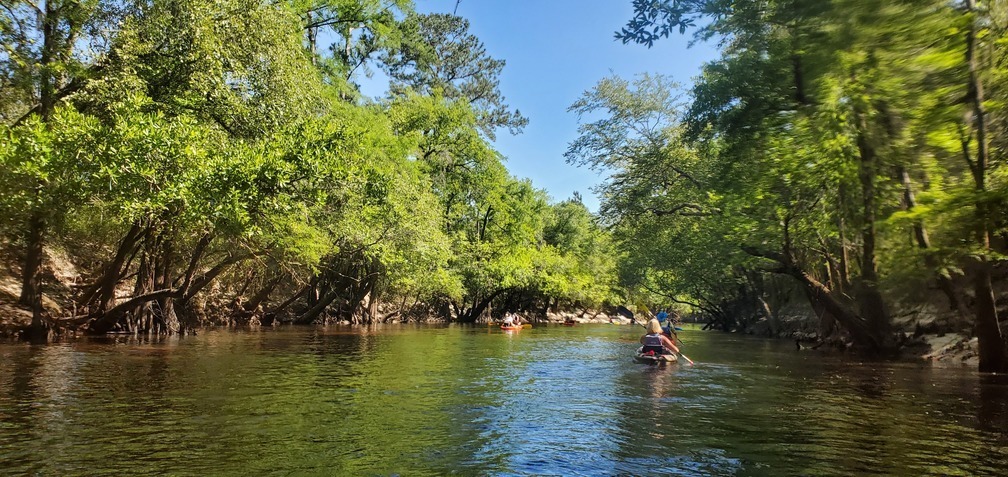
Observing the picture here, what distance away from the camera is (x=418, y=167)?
42.2m

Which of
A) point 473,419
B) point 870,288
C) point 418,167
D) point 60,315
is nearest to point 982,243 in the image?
point 870,288

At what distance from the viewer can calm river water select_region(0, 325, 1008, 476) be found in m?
6.91

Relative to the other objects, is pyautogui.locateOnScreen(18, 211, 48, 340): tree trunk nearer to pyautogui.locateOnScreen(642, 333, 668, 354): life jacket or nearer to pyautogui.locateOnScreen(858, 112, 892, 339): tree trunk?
pyautogui.locateOnScreen(642, 333, 668, 354): life jacket

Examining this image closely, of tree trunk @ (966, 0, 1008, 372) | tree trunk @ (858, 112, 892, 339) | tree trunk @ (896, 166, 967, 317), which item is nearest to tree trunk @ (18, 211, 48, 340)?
tree trunk @ (966, 0, 1008, 372)

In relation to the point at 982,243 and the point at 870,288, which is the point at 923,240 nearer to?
the point at 982,243

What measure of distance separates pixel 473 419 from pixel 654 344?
1033cm

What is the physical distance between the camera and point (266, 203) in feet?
57.3

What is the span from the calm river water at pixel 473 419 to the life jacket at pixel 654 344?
119 centimetres

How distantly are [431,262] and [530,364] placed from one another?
18.6m

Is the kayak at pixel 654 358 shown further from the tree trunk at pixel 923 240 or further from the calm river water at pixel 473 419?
the tree trunk at pixel 923 240

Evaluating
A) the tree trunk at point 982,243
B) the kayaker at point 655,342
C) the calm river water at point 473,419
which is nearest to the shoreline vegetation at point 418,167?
the tree trunk at point 982,243

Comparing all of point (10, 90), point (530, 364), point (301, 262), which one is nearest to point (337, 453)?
point (530, 364)

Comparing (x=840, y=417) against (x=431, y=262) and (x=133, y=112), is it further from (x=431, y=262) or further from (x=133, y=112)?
(x=431, y=262)

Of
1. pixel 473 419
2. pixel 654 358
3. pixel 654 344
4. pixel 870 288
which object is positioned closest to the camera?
pixel 473 419
